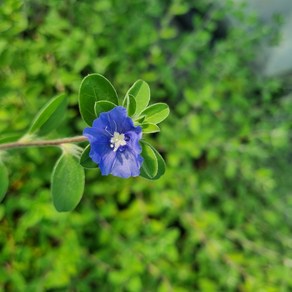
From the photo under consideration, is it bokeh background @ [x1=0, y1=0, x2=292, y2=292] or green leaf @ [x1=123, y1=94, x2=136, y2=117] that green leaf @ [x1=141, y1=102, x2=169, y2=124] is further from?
bokeh background @ [x1=0, y1=0, x2=292, y2=292]

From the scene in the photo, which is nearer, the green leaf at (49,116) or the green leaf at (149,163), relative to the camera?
the green leaf at (149,163)

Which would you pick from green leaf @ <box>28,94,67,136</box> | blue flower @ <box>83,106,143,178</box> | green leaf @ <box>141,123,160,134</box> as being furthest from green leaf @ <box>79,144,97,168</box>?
green leaf @ <box>28,94,67,136</box>

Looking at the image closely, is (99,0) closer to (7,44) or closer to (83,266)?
(7,44)

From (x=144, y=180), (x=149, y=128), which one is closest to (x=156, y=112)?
(x=149, y=128)

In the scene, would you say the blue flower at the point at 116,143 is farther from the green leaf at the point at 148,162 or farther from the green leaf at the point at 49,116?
the green leaf at the point at 49,116

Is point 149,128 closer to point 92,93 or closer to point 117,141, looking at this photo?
point 117,141

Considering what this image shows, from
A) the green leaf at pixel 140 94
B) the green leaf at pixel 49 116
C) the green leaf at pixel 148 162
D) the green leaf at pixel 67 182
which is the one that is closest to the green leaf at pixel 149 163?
the green leaf at pixel 148 162
